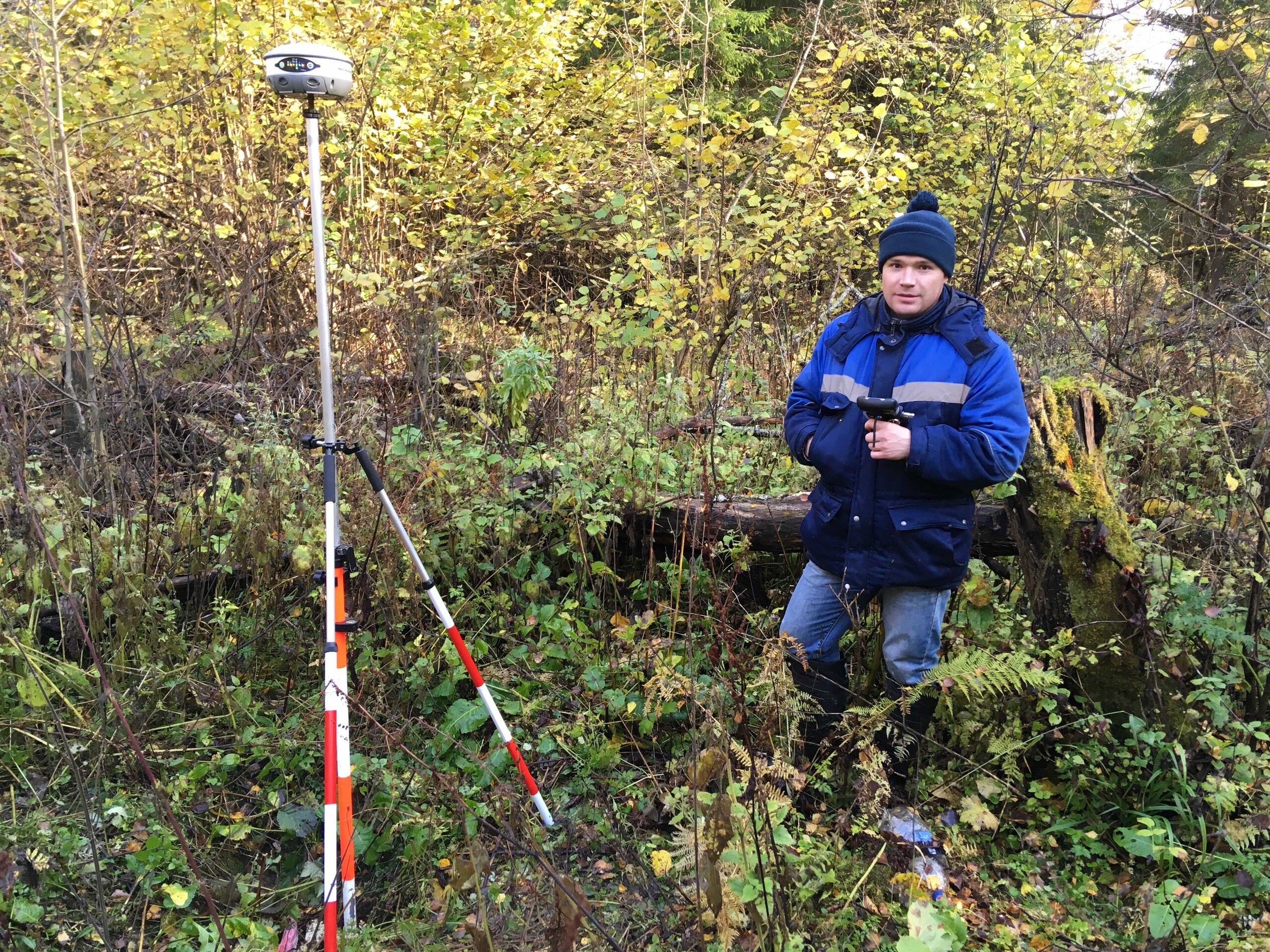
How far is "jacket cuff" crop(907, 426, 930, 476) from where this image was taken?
271 centimetres

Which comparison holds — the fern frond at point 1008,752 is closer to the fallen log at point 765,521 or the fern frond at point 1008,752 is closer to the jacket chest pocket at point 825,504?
the fallen log at point 765,521

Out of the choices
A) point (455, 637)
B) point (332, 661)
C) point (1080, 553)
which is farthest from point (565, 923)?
point (1080, 553)

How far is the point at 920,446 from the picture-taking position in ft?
8.91

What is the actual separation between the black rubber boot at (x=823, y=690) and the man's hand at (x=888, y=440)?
0.86 metres

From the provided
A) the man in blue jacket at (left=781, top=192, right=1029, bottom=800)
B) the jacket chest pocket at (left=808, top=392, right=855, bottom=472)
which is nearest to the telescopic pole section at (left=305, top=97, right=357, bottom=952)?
the man in blue jacket at (left=781, top=192, right=1029, bottom=800)

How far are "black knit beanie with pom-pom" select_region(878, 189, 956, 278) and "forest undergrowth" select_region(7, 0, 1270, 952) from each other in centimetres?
102

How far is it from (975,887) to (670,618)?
5.01 ft

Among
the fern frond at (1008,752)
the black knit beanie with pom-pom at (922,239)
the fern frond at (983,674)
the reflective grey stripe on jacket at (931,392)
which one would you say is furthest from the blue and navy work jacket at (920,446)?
the fern frond at (1008,752)

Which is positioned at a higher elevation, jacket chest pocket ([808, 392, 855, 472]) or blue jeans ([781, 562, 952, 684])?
jacket chest pocket ([808, 392, 855, 472])

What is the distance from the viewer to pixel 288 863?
9.87ft

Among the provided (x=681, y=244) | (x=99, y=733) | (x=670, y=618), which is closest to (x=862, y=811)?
(x=670, y=618)

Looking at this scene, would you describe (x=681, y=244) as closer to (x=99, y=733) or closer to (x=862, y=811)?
(x=862, y=811)

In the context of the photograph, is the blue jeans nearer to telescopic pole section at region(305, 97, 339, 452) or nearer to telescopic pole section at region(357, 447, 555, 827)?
telescopic pole section at region(357, 447, 555, 827)

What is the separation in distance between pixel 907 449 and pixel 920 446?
0.04 meters
